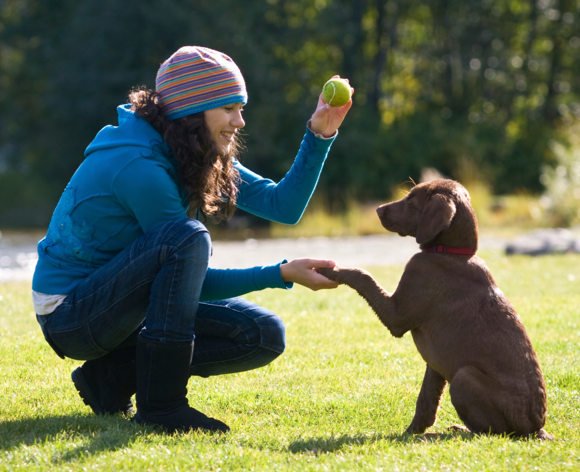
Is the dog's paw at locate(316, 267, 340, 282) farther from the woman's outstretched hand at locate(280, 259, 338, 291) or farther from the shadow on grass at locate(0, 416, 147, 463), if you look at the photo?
the shadow on grass at locate(0, 416, 147, 463)

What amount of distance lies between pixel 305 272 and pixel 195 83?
1.10 m

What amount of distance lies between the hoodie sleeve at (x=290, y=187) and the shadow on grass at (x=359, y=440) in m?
1.32

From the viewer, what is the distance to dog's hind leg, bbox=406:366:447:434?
366 cm

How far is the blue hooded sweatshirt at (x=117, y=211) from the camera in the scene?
3.41m

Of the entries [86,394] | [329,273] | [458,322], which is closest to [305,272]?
[329,273]

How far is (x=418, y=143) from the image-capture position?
79.2 feet

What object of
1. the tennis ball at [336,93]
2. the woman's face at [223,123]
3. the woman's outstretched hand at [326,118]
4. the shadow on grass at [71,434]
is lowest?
the shadow on grass at [71,434]

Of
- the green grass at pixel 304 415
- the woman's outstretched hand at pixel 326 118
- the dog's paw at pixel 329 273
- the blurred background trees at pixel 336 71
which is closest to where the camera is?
the green grass at pixel 304 415

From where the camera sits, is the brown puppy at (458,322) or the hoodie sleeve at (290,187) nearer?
the brown puppy at (458,322)

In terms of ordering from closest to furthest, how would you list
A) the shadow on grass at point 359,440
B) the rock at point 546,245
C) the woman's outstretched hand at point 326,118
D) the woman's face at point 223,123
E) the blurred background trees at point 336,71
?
the shadow on grass at point 359,440 → the woman's face at point 223,123 → the woman's outstretched hand at point 326,118 → the rock at point 546,245 → the blurred background trees at point 336,71

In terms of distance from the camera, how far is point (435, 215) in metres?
3.62

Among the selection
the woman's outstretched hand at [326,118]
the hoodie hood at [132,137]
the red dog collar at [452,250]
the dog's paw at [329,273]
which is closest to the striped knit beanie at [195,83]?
the hoodie hood at [132,137]

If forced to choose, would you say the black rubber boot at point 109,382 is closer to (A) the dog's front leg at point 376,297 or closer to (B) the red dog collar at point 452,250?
(A) the dog's front leg at point 376,297

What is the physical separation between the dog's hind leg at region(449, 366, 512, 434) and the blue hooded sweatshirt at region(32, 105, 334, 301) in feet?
3.28
